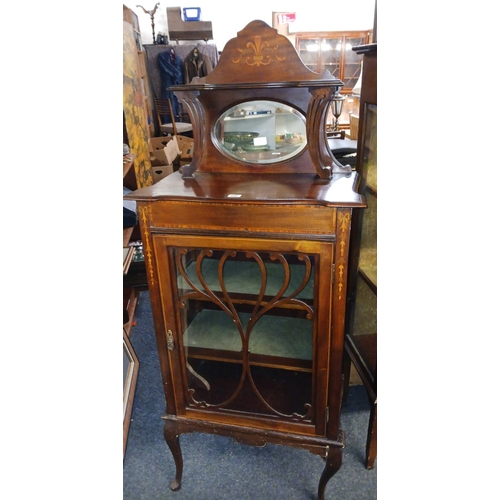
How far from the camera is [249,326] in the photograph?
1.10 meters

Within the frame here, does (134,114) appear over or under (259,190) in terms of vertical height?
over

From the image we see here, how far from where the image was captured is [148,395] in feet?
5.83

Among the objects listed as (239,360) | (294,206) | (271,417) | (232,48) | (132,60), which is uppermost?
(132,60)

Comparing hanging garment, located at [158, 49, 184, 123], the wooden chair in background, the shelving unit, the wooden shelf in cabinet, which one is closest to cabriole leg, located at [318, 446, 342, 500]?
the wooden shelf in cabinet

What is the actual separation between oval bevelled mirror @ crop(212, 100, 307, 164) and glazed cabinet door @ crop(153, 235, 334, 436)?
283mm

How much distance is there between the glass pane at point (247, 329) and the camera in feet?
3.37

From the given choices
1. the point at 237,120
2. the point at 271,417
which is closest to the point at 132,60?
the point at 237,120

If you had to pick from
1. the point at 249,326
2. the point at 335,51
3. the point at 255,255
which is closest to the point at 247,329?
the point at 249,326

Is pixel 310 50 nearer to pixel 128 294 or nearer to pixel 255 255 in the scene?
pixel 128 294

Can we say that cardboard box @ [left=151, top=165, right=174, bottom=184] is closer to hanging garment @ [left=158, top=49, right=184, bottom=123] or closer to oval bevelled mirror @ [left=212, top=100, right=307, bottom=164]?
hanging garment @ [left=158, top=49, right=184, bottom=123]

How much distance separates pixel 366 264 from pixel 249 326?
1.62ft

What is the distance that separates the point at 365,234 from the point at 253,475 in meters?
0.97

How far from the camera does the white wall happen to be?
4581mm

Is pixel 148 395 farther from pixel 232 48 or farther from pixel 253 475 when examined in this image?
pixel 232 48
